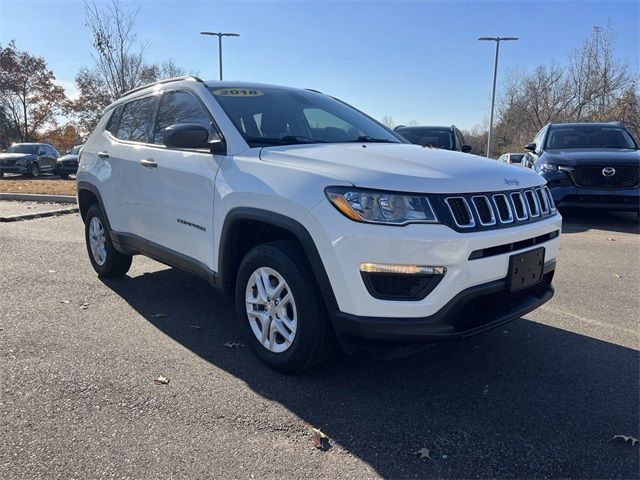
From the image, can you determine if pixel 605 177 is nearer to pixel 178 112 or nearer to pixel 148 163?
pixel 178 112

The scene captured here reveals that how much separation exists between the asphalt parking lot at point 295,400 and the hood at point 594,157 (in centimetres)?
465

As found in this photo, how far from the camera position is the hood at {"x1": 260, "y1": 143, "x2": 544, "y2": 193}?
104 inches

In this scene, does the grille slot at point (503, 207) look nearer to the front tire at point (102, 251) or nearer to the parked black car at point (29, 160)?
the front tire at point (102, 251)

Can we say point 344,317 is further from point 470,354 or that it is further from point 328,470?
point 470,354

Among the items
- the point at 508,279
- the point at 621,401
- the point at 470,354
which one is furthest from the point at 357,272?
the point at 621,401

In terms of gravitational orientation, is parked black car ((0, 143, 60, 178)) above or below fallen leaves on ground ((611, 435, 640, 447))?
above

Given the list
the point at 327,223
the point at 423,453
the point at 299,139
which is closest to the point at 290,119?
the point at 299,139

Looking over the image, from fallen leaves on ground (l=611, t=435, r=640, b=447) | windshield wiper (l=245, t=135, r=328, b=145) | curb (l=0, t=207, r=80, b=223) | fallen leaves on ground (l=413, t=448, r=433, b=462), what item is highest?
windshield wiper (l=245, t=135, r=328, b=145)

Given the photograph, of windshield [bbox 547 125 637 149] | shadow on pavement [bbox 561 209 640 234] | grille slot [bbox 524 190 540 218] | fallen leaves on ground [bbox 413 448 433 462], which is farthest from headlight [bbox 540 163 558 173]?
fallen leaves on ground [bbox 413 448 433 462]

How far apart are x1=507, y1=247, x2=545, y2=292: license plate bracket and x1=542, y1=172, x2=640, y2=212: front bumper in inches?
237

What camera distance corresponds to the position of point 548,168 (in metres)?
8.77

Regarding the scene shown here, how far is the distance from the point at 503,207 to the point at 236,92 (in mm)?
2165

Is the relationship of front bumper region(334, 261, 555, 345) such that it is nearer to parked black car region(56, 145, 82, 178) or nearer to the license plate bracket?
the license plate bracket

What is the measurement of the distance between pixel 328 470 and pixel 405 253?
3.48 feet
